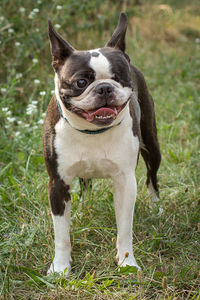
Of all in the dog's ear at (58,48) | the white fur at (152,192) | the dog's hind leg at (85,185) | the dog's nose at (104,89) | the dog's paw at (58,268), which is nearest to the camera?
the dog's nose at (104,89)

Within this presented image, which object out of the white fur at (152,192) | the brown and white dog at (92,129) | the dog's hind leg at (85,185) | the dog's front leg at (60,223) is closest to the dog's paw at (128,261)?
the brown and white dog at (92,129)

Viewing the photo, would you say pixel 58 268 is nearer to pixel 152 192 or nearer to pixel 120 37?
pixel 152 192

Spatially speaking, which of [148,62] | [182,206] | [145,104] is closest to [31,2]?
[148,62]

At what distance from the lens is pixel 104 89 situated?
A: 2670mm

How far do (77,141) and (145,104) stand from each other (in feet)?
3.21

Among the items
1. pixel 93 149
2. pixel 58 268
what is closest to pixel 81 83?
pixel 93 149

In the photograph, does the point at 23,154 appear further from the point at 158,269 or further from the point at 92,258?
the point at 158,269

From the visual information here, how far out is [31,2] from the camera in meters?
5.82

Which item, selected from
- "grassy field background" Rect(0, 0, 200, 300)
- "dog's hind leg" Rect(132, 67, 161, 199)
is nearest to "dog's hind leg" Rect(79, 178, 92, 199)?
"grassy field background" Rect(0, 0, 200, 300)

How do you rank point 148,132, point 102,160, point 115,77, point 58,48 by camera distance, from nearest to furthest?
point 115,77, point 58,48, point 102,160, point 148,132

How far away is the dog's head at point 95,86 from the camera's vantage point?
8.82 feet

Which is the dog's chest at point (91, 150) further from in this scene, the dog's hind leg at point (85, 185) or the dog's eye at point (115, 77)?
the dog's hind leg at point (85, 185)

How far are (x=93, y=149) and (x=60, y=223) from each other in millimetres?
537

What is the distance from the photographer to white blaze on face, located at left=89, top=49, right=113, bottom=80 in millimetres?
2701
